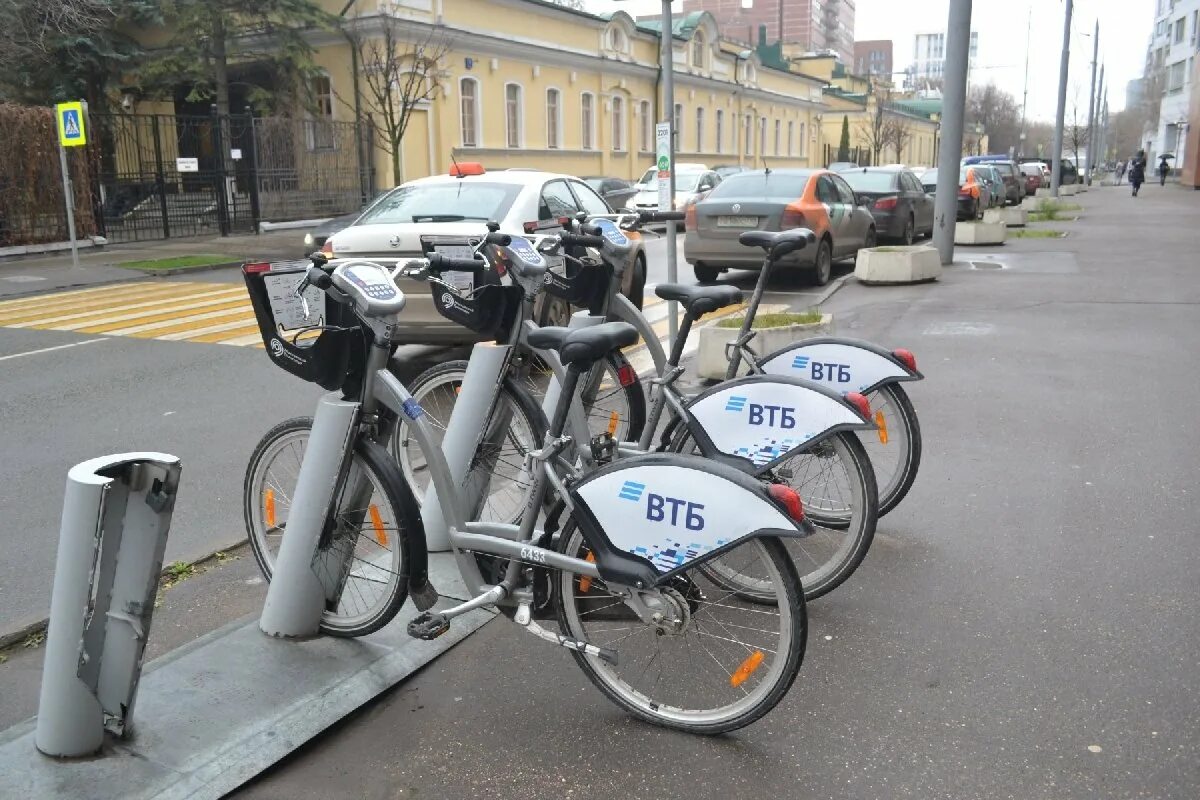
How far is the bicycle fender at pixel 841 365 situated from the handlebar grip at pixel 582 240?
909 millimetres

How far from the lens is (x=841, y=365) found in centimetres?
471

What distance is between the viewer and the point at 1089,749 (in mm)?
3117

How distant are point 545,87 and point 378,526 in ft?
111

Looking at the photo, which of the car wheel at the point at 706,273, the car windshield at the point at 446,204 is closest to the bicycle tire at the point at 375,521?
the car windshield at the point at 446,204

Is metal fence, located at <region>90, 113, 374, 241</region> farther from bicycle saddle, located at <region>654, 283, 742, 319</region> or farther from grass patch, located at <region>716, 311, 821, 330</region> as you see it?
bicycle saddle, located at <region>654, 283, 742, 319</region>

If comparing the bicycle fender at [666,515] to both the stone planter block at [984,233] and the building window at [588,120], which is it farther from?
the building window at [588,120]

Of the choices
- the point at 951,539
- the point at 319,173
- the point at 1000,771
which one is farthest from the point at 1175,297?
the point at 319,173

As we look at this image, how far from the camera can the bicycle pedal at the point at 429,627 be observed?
3459 mm

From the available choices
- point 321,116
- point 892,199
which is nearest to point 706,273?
point 892,199

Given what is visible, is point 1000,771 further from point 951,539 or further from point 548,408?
point 548,408

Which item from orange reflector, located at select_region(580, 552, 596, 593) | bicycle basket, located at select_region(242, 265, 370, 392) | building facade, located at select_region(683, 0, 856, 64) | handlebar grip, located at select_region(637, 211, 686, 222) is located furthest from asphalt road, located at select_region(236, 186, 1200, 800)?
building facade, located at select_region(683, 0, 856, 64)

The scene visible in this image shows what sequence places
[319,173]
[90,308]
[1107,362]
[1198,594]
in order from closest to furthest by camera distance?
[1198,594], [1107,362], [90,308], [319,173]

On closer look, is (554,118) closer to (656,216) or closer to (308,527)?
(656,216)

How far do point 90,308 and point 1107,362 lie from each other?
39.7 feet
